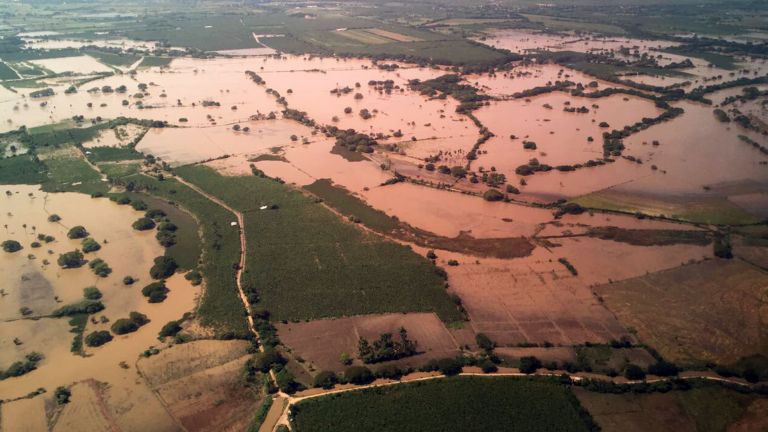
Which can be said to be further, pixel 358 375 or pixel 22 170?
pixel 22 170

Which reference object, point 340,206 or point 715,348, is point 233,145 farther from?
point 715,348

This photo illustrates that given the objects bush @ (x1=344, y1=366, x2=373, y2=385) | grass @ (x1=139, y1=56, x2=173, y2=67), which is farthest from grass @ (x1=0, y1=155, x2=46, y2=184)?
grass @ (x1=139, y1=56, x2=173, y2=67)

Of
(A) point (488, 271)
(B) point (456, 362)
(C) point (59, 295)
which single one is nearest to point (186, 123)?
(C) point (59, 295)

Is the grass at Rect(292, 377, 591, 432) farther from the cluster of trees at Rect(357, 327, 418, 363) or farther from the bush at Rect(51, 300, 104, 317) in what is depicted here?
the bush at Rect(51, 300, 104, 317)

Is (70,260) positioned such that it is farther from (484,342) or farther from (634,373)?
(634,373)

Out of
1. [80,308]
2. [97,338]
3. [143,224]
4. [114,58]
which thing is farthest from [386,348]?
[114,58]

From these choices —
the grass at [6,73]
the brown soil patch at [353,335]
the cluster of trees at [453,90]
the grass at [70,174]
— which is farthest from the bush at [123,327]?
the grass at [6,73]
